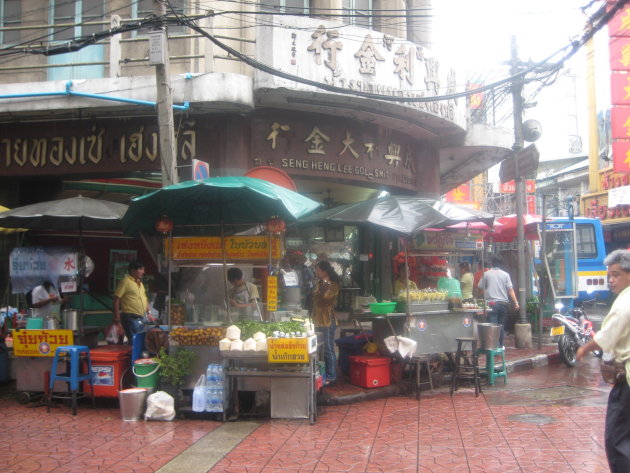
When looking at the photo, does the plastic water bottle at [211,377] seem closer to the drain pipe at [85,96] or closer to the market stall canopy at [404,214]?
the market stall canopy at [404,214]

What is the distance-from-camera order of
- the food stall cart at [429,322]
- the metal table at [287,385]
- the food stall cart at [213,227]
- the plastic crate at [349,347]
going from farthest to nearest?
1. the plastic crate at [349,347]
2. the food stall cart at [429,322]
3. the food stall cart at [213,227]
4. the metal table at [287,385]

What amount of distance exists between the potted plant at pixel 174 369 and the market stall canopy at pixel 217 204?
1.79 m

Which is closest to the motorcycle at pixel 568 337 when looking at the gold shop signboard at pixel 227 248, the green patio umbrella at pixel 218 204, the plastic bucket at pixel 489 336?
the plastic bucket at pixel 489 336

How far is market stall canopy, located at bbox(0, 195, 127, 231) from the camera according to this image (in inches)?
322

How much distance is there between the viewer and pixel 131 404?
6.95m

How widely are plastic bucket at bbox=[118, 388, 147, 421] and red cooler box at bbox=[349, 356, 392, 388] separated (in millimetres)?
3068

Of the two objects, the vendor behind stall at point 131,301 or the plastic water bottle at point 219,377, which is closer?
the plastic water bottle at point 219,377

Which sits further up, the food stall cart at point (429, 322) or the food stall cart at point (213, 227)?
the food stall cart at point (213, 227)

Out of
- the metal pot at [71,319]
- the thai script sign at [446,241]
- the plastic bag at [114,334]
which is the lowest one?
the plastic bag at [114,334]

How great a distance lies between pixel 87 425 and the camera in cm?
682

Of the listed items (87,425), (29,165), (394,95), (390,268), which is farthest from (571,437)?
A: (29,165)

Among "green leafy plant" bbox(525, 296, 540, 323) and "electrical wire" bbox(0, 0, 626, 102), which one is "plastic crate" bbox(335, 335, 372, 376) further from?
"green leafy plant" bbox(525, 296, 540, 323)

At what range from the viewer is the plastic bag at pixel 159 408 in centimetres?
696

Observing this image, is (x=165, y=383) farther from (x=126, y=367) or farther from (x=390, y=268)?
(x=390, y=268)
